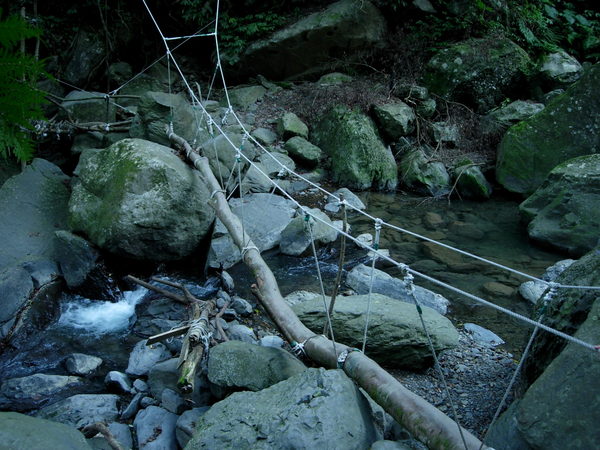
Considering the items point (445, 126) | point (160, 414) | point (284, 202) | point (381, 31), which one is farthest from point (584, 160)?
point (160, 414)

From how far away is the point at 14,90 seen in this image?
49 centimetres

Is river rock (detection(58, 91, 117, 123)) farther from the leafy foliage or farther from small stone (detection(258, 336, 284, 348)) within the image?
the leafy foliage

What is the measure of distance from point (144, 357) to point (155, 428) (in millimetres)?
646

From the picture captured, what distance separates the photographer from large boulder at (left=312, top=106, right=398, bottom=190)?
243 inches

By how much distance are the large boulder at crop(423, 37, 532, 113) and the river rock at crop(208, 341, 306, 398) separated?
610 cm

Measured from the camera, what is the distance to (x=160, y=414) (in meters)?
2.29

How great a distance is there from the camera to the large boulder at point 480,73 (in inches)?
284

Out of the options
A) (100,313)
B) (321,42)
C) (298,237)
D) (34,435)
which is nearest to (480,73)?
(321,42)

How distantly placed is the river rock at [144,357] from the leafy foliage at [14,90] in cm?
246

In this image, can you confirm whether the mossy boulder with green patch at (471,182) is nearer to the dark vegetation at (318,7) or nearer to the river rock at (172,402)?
the dark vegetation at (318,7)

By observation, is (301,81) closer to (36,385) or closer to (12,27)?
(36,385)

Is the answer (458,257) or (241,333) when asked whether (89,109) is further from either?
(458,257)

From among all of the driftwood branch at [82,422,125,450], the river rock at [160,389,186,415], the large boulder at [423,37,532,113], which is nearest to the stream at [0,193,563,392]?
the river rock at [160,389,186,415]

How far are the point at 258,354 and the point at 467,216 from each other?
4041 millimetres
